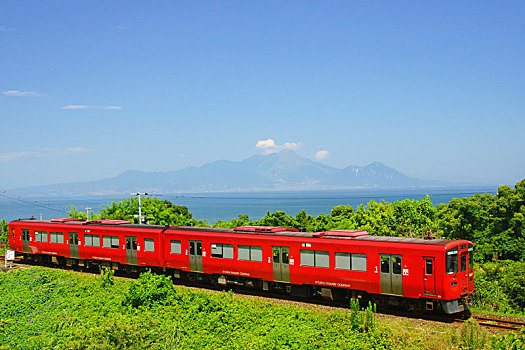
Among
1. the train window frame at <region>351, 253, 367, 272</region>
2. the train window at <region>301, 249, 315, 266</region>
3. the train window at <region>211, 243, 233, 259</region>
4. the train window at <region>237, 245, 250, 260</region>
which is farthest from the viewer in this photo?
the train window at <region>211, 243, 233, 259</region>

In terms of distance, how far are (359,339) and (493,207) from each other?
29.3 m

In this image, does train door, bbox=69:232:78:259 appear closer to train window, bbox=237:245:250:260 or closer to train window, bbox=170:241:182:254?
train window, bbox=170:241:182:254

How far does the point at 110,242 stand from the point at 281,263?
38.9 ft

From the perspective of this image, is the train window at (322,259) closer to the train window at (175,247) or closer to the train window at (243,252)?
the train window at (243,252)

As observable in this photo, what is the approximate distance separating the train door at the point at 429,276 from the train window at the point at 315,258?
3.91 metres

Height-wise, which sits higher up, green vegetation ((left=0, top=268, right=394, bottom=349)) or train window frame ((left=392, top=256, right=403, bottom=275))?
train window frame ((left=392, top=256, right=403, bottom=275))

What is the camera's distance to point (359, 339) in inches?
549

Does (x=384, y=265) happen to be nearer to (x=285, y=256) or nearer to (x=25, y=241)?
(x=285, y=256)

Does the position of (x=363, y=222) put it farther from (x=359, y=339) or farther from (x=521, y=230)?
(x=359, y=339)

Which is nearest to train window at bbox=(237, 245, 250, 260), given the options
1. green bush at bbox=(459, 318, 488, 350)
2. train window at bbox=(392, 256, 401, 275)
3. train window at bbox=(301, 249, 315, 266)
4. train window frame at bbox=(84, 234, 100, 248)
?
train window at bbox=(301, 249, 315, 266)

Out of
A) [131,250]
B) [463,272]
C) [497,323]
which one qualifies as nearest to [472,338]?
[497,323]

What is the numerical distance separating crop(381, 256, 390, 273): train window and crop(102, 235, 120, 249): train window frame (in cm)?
1573

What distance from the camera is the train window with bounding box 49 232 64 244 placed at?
2977cm

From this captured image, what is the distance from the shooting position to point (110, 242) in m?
27.0
